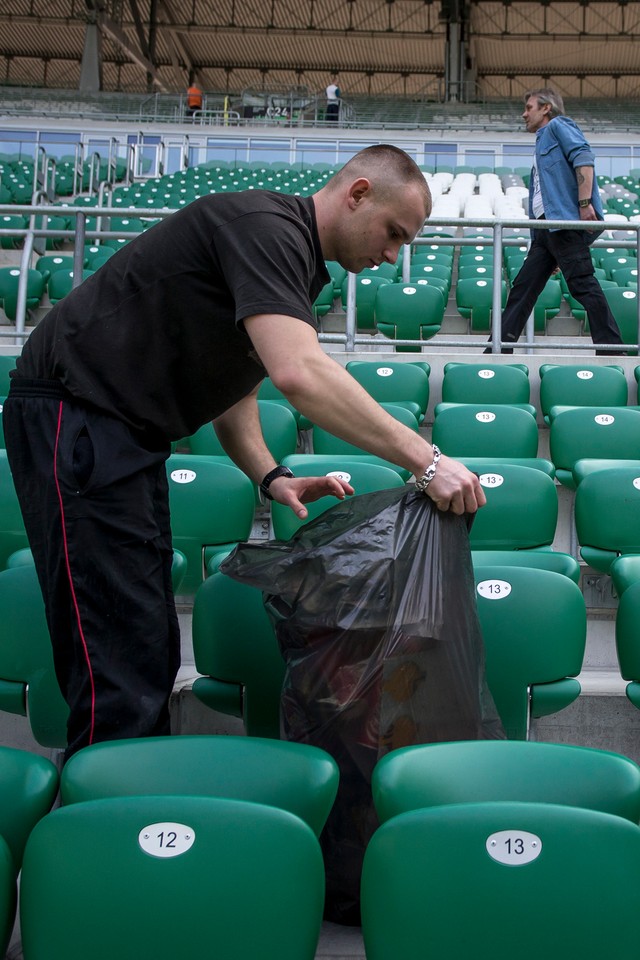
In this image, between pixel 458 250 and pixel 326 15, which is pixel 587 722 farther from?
pixel 326 15

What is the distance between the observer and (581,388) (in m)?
3.98

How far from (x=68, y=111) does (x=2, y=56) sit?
8160 millimetres

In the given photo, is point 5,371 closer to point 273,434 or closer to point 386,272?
point 273,434

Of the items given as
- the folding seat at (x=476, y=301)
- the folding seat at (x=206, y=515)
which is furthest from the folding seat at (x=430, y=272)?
the folding seat at (x=206, y=515)

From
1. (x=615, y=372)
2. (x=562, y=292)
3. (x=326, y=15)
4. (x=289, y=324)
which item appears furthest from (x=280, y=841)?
(x=326, y=15)

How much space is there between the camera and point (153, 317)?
64.6 inches

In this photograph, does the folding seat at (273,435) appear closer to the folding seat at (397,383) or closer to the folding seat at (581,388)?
the folding seat at (397,383)

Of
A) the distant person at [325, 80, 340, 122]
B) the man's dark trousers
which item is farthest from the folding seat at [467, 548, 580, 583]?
the distant person at [325, 80, 340, 122]

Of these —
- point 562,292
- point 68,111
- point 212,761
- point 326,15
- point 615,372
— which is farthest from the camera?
point 326,15

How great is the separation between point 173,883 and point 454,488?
72 cm

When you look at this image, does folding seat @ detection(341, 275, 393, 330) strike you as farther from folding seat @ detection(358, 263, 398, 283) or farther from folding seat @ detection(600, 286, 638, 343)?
folding seat @ detection(600, 286, 638, 343)

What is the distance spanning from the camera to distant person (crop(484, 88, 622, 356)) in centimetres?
462

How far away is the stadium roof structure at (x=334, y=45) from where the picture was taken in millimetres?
23438

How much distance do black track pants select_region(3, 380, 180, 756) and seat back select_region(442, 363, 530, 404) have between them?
2.55m
